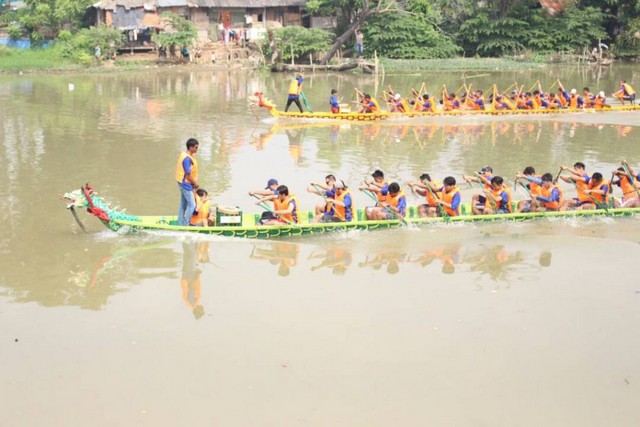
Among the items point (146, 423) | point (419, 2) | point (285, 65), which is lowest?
point (146, 423)

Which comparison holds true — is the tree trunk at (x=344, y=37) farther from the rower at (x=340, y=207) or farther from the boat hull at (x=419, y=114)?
the rower at (x=340, y=207)

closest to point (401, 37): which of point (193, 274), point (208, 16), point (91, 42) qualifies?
point (208, 16)

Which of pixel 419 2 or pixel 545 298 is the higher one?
pixel 419 2

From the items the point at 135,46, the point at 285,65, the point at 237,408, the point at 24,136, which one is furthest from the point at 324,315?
the point at 135,46

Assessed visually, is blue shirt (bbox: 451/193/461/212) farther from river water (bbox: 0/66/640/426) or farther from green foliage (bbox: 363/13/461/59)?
green foliage (bbox: 363/13/461/59)

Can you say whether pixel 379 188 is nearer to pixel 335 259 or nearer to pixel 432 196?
pixel 432 196

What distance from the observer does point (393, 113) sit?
2125cm

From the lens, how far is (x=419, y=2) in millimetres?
37750

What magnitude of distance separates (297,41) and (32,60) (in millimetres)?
12013

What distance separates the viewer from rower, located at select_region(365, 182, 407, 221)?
11.2m

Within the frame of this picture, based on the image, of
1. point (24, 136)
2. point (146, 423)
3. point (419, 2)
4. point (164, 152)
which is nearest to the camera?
point (146, 423)

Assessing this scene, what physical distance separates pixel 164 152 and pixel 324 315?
9.31 meters

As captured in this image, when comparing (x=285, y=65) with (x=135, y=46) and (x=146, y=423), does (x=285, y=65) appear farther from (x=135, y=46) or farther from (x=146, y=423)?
(x=146, y=423)

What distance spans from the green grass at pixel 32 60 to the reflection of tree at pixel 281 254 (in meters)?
26.1
